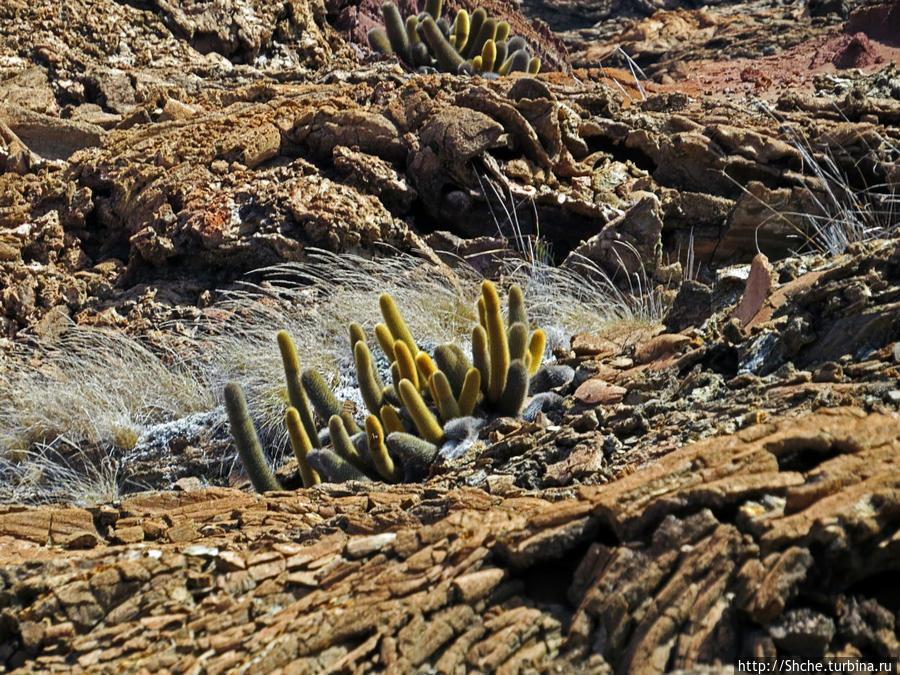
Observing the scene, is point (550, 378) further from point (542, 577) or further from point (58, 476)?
point (58, 476)

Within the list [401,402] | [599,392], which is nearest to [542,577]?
[599,392]

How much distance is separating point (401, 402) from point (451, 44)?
6.05 metres

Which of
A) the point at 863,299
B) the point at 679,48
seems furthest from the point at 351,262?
the point at 679,48

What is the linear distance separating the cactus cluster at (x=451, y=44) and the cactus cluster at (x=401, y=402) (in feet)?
16.5

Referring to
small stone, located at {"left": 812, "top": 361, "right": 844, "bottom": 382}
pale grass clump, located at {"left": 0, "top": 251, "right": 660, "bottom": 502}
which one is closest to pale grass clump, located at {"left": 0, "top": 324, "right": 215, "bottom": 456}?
pale grass clump, located at {"left": 0, "top": 251, "right": 660, "bottom": 502}

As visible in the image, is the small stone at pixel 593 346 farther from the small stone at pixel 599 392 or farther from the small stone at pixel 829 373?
the small stone at pixel 829 373

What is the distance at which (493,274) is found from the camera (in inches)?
289

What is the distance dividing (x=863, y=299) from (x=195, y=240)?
5.06m

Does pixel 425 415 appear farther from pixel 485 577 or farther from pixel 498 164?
pixel 498 164

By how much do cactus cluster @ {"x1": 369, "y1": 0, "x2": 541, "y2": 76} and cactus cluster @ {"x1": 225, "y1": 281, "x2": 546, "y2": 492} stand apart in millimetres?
5021

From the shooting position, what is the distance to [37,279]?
25.1 feet

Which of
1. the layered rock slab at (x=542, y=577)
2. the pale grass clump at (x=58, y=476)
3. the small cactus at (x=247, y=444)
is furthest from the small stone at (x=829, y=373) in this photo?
the pale grass clump at (x=58, y=476)

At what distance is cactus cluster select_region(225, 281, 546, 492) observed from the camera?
4.54 metres

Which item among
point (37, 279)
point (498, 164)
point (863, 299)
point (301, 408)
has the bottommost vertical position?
point (37, 279)
